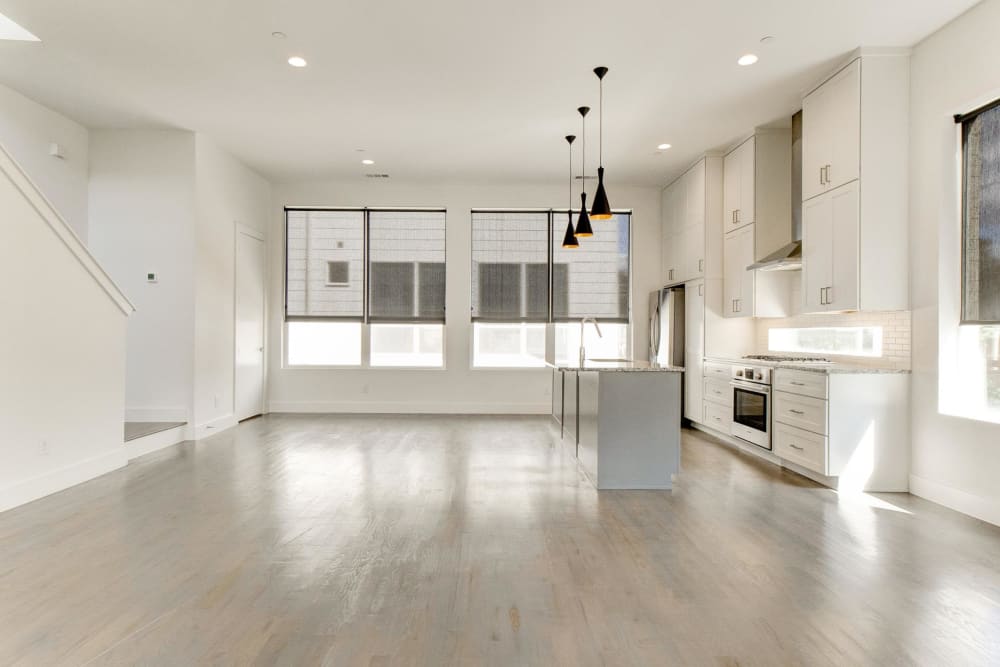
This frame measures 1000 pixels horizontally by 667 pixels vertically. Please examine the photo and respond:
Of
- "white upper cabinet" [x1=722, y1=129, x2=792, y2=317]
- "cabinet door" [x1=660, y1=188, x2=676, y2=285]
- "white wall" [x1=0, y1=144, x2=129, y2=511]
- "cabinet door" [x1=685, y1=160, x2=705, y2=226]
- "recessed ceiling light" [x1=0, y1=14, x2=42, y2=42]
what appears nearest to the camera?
"white wall" [x1=0, y1=144, x2=129, y2=511]

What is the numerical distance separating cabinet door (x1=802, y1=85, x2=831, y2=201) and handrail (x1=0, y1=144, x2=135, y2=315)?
5.76 meters

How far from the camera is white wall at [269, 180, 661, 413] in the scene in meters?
7.47

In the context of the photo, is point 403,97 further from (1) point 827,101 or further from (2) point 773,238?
(2) point 773,238

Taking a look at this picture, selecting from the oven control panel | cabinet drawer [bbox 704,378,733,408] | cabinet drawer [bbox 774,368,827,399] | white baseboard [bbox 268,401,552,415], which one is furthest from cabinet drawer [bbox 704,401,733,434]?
white baseboard [bbox 268,401,552,415]

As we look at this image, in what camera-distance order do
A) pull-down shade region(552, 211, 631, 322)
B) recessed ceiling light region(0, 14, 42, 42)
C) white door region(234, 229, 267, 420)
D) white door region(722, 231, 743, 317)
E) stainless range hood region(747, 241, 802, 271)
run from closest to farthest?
recessed ceiling light region(0, 14, 42, 42), stainless range hood region(747, 241, 802, 271), white door region(722, 231, 743, 317), white door region(234, 229, 267, 420), pull-down shade region(552, 211, 631, 322)

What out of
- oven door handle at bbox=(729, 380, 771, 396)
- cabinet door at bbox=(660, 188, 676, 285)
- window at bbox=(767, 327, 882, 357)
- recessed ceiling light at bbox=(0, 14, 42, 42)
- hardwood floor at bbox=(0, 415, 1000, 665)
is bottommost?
hardwood floor at bbox=(0, 415, 1000, 665)

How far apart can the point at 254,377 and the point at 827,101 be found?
6955 mm

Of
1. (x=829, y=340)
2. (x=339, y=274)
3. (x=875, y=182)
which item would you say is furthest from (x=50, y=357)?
(x=829, y=340)

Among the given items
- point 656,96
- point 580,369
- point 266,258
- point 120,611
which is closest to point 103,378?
point 120,611

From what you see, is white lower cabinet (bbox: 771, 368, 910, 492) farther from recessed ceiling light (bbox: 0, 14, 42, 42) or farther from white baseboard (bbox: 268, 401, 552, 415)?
recessed ceiling light (bbox: 0, 14, 42, 42)

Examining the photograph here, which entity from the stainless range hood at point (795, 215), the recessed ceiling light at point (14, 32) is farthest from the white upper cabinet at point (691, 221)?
the recessed ceiling light at point (14, 32)

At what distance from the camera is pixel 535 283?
7.56 m

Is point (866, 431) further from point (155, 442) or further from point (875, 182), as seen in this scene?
point (155, 442)

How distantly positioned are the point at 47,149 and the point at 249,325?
2.65 meters
